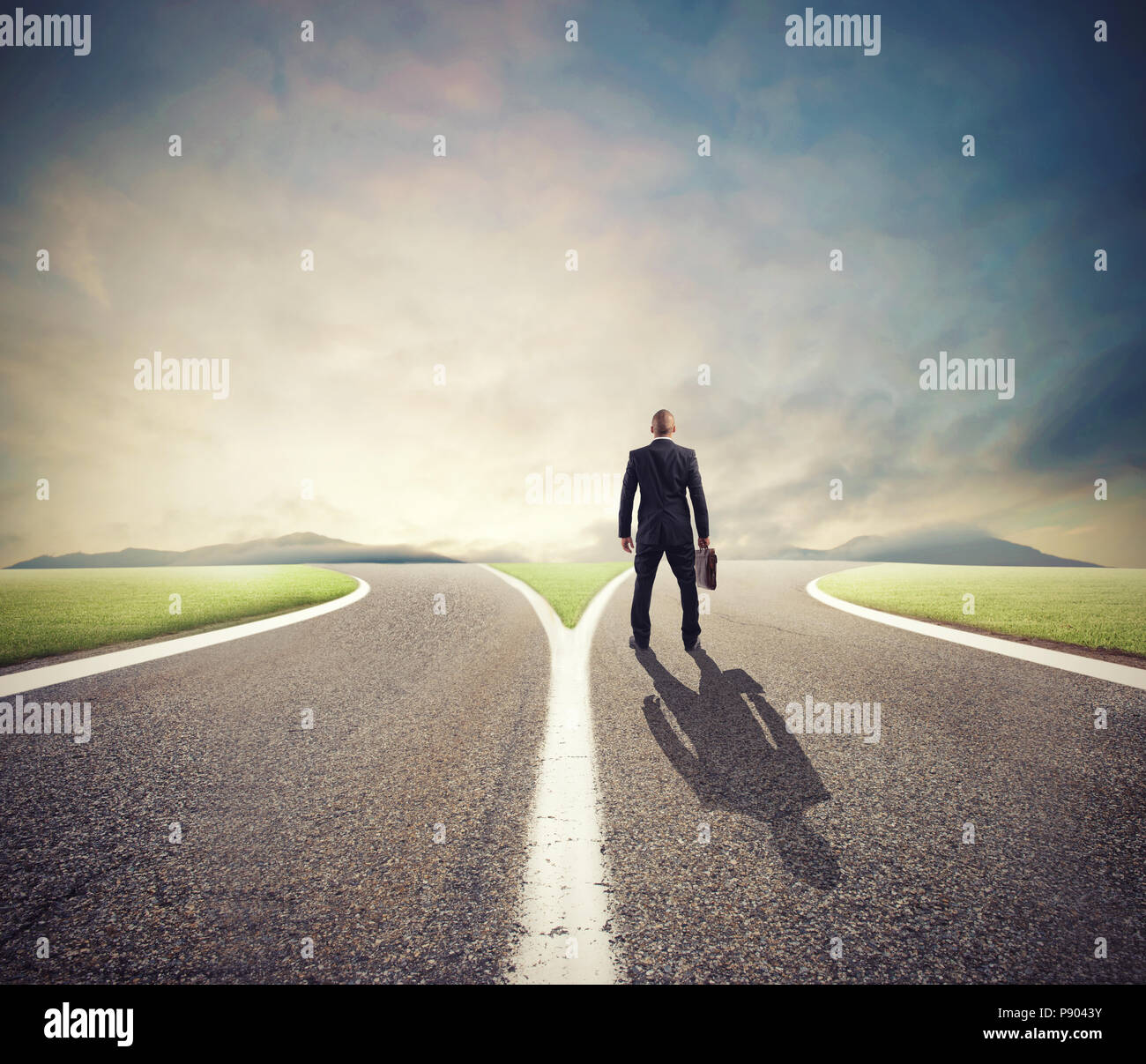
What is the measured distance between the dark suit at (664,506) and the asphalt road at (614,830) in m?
2.03

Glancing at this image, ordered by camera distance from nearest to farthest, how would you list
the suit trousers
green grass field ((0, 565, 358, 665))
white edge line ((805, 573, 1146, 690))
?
white edge line ((805, 573, 1146, 690)) < the suit trousers < green grass field ((0, 565, 358, 665))

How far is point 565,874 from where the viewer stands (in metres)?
1.91

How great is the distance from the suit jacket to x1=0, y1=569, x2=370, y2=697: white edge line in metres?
5.11

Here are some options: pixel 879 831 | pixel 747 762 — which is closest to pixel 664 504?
pixel 747 762

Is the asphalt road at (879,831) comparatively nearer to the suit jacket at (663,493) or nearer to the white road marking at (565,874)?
the white road marking at (565,874)

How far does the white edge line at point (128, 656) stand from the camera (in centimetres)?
470

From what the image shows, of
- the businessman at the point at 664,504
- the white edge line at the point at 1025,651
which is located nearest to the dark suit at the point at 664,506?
the businessman at the point at 664,504

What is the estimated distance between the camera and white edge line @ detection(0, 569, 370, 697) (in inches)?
185

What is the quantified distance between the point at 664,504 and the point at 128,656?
240 inches

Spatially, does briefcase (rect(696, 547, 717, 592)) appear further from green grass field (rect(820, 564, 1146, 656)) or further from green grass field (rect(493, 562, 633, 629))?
green grass field (rect(820, 564, 1146, 656))

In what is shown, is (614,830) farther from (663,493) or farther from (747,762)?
(663,493)

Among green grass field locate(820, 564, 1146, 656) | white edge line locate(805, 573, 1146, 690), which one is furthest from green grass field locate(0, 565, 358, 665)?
green grass field locate(820, 564, 1146, 656)

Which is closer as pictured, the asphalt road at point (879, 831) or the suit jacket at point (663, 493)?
the asphalt road at point (879, 831)
